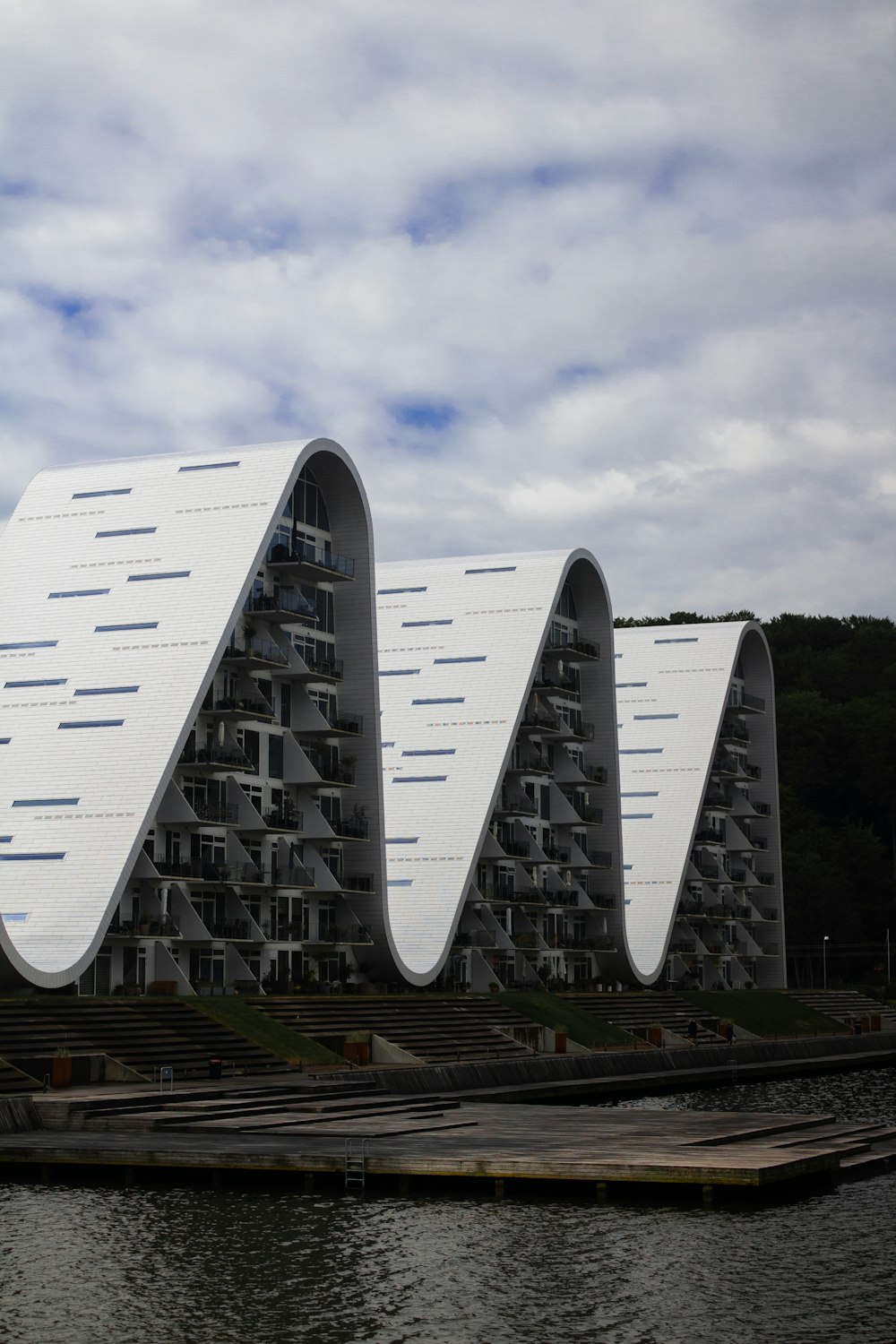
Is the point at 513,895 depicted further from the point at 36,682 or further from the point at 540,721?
the point at 36,682

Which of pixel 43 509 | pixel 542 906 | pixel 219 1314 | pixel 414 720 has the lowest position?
pixel 219 1314

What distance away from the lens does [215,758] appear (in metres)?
59.8

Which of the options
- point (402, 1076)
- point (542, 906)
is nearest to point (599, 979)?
point (542, 906)

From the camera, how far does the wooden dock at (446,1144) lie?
28906mm

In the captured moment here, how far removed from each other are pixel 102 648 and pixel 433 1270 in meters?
38.9

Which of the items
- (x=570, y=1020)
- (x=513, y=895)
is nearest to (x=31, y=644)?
(x=570, y=1020)

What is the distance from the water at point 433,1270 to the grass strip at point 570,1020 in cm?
3213

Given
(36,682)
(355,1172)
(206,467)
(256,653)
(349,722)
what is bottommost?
(355,1172)

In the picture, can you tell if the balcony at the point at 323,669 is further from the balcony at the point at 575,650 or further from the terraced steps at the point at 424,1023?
the balcony at the point at 575,650

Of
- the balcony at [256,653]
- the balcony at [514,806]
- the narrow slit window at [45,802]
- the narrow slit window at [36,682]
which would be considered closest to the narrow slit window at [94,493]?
the balcony at [256,653]

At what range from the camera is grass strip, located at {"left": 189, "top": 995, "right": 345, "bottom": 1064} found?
156 feet

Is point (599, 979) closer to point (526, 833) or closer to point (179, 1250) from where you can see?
point (526, 833)

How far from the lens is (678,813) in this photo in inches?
3703

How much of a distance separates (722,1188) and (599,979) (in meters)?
57.9
